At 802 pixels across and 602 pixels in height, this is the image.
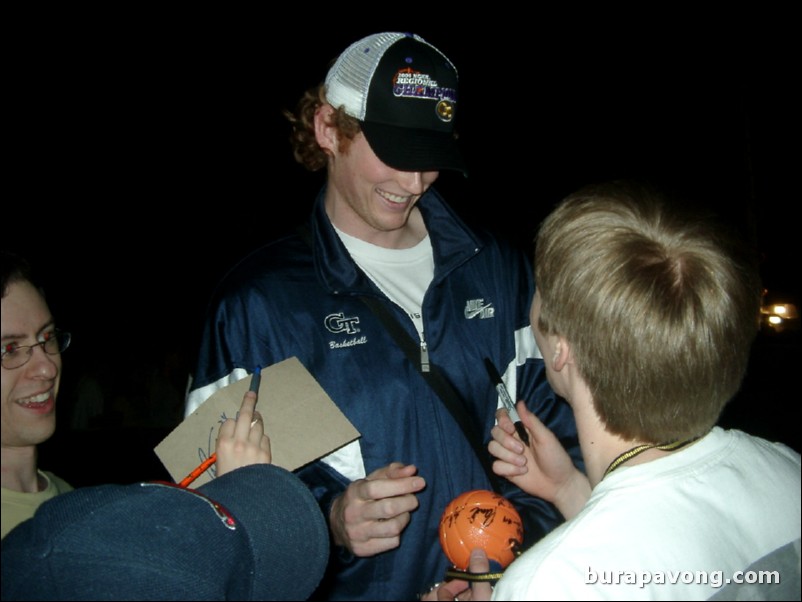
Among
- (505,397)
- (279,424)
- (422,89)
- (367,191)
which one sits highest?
(422,89)

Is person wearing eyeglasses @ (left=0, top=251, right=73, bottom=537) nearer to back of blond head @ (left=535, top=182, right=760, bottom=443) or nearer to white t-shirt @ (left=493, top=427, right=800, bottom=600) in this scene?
white t-shirt @ (left=493, top=427, right=800, bottom=600)

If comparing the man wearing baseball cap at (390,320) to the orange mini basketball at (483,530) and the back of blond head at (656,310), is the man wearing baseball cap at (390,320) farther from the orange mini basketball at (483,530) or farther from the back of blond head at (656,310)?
the back of blond head at (656,310)

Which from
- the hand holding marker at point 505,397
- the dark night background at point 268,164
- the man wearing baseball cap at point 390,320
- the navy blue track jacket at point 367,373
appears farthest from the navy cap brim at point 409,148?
the dark night background at point 268,164

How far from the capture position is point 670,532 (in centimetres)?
107

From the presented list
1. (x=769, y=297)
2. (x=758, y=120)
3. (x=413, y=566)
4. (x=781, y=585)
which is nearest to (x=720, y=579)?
(x=781, y=585)

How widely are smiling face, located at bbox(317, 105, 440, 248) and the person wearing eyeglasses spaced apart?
4.51 feet

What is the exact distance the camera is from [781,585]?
115 centimetres

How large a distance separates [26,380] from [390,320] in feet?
4.25

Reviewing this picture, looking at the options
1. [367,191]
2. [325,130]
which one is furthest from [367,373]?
[325,130]

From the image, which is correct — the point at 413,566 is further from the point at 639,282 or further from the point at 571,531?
the point at 639,282

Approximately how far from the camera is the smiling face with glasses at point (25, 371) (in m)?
0.98

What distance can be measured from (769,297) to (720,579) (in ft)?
45.1

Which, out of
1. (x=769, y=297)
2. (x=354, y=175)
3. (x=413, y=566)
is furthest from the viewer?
(x=769, y=297)
